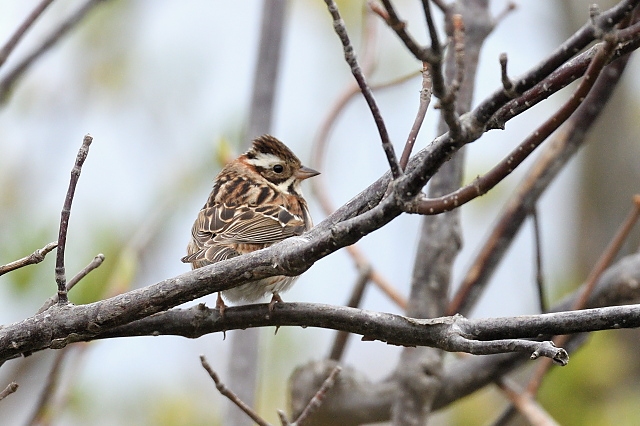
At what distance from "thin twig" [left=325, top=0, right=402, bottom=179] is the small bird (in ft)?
5.10

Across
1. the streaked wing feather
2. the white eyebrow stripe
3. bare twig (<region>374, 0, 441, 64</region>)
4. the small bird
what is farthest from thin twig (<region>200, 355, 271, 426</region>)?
the white eyebrow stripe

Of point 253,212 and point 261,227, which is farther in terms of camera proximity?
point 253,212

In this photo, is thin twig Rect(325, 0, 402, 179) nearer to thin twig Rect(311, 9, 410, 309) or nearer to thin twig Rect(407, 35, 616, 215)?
thin twig Rect(407, 35, 616, 215)

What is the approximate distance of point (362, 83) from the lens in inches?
76.3

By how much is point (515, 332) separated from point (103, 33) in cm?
662

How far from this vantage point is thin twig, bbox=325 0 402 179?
6.35 ft

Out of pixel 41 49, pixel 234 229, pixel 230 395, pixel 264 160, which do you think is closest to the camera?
pixel 230 395

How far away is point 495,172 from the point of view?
6.21ft

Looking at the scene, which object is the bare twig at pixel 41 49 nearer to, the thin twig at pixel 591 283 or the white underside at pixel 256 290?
the white underside at pixel 256 290

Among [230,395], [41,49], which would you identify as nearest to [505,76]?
[230,395]

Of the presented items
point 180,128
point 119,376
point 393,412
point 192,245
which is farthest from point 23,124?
point 393,412

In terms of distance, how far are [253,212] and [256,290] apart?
902 mm

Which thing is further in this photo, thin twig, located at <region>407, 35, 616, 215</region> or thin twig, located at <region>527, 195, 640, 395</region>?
thin twig, located at <region>527, 195, 640, 395</region>

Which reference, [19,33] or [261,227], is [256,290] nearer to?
[261,227]
